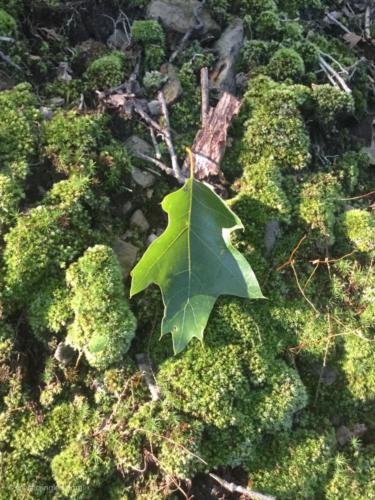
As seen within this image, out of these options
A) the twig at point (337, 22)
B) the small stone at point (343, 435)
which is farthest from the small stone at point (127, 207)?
the twig at point (337, 22)

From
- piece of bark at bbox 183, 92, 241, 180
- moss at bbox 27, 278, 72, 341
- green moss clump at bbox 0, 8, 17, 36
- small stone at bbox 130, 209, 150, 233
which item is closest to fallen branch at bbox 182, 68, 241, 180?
piece of bark at bbox 183, 92, 241, 180

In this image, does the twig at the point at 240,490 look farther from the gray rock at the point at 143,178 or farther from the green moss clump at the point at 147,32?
the green moss clump at the point at 147,32

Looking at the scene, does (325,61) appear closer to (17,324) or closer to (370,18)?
(370,18)

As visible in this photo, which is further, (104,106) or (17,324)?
(104,106)

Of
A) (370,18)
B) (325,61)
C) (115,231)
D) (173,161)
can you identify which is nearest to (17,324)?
(115,231)

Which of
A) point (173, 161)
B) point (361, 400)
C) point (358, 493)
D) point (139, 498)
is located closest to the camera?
point (139, 498)

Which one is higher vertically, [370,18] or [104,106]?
[370,18]

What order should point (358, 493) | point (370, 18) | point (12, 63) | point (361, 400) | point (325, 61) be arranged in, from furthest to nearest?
point (370, 18)
point (325, 61)
point (12, 63)
point (361, 400)
point (358, 493)

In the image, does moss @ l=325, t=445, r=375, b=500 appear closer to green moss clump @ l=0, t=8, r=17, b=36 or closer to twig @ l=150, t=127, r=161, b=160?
twig @ l=150, t=127, r=161, b=160
